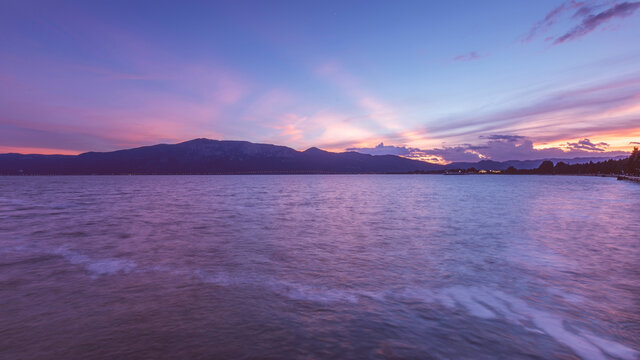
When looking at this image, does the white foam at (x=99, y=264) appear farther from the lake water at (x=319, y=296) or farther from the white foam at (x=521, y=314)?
the white foam at (x=521, y=314)

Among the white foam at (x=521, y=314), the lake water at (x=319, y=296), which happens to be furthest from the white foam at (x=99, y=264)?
the white foam at (x=521, y=314)

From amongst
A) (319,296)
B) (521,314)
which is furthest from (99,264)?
(521,314)

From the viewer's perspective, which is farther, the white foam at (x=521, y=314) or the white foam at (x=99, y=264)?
the white foam at (x=99, y=264)

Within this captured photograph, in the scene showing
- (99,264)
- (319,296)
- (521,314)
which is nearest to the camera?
(521,314)

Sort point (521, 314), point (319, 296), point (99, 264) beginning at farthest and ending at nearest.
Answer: point (99, 264), point (319, 296), point (521, 314)

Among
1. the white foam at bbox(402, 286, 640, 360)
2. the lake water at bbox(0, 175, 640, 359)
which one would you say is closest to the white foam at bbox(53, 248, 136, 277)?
the lake water at bbox(0, 175, 640, 359)

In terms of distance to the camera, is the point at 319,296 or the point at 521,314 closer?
the point at 521,314

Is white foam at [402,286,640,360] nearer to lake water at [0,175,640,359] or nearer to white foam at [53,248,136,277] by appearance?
lake water at [0,175,640,359]

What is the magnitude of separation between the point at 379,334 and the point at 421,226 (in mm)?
22616

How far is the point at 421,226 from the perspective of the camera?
99.3ft

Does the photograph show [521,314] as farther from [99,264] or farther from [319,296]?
[99,264]

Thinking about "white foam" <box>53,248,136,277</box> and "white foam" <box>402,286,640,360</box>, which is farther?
"white foam" <box>53,248,136,277</box>

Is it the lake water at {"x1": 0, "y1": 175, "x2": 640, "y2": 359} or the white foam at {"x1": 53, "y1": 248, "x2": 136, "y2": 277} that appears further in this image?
the white foam at {"x1": 53, "y1": 248, "x2": 136, "y2": 277}

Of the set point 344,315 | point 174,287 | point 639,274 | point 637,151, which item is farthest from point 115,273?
point 637,151
